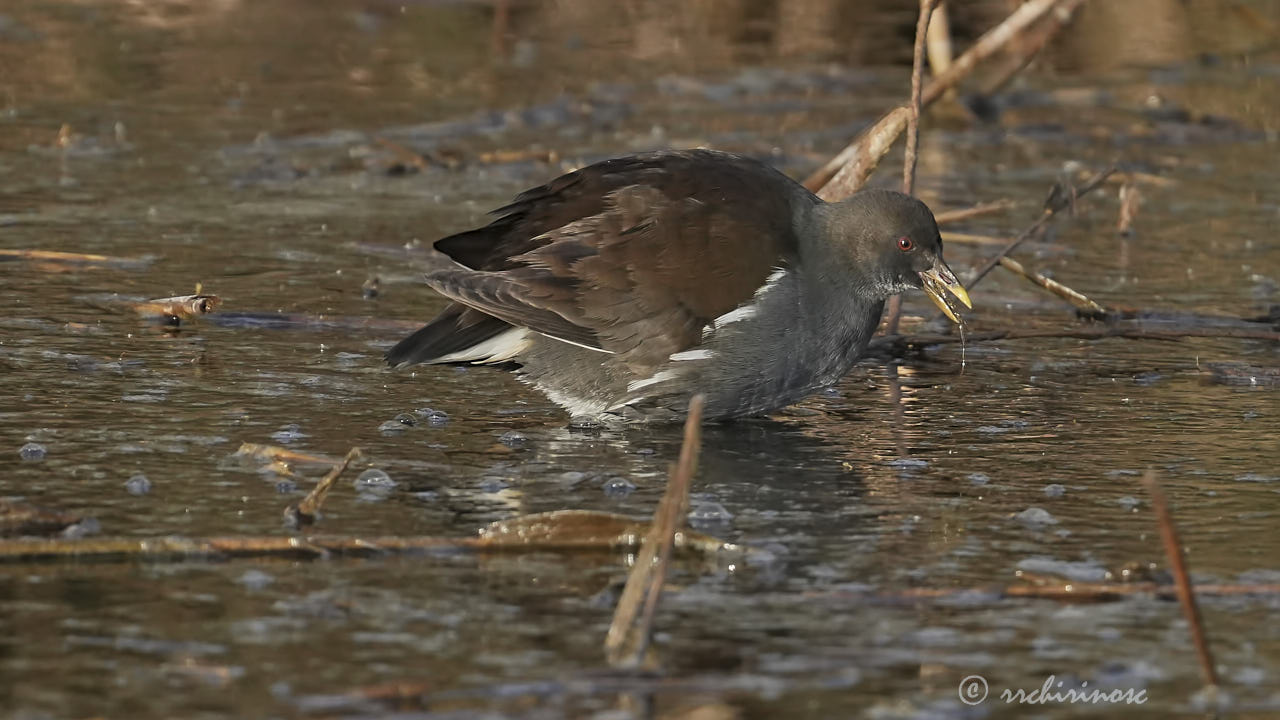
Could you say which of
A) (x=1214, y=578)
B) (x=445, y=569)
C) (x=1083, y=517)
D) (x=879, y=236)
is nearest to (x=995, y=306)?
(x=879, y=236)

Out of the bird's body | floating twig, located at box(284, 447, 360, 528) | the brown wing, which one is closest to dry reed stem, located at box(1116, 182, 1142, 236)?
the bird's body

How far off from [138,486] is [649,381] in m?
1.69

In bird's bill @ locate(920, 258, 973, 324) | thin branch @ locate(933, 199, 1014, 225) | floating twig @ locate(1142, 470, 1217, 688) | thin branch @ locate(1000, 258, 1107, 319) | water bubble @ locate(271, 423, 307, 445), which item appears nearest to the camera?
floating twig @ locate(1142, 470, 1217, 688)

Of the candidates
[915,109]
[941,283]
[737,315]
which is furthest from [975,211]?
[737,315]

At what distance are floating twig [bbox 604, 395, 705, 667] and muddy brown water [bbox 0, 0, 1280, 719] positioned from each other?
8cm

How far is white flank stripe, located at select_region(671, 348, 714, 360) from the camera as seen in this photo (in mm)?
5754

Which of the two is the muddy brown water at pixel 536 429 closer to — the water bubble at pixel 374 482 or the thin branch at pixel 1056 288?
the water bubble at pixel 374 482

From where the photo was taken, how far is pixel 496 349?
19.8 ft

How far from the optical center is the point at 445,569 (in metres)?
4.46

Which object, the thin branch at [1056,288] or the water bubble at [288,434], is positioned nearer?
the water bubble at [288,434]

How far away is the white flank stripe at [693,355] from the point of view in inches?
227

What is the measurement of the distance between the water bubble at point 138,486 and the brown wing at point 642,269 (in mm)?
1202

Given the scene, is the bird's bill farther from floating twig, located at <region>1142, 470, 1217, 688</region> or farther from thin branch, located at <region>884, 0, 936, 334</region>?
floating twig, located at <region>1142, 470, 1217, 688</region>

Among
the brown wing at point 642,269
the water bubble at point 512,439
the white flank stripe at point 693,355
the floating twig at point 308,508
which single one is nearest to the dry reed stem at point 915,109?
the brown wing at point 642,269
